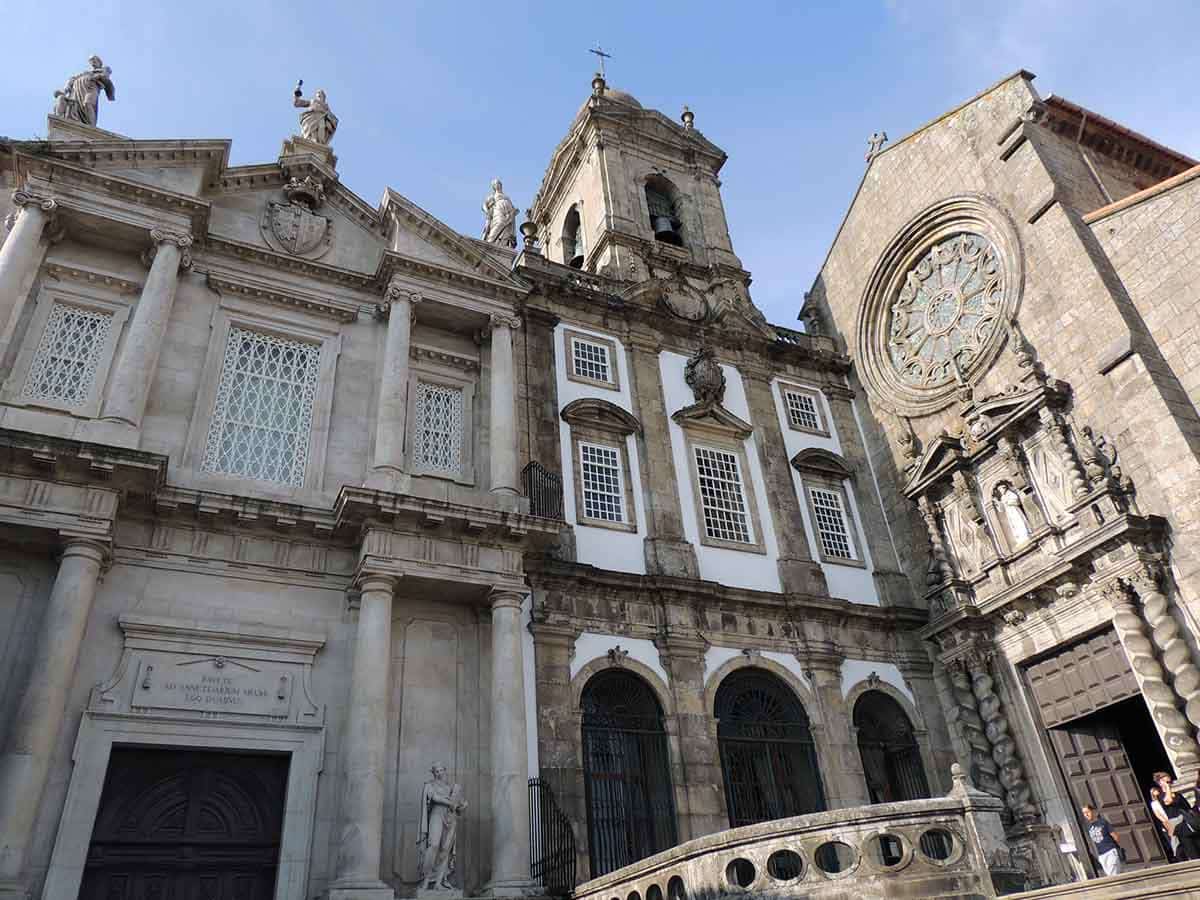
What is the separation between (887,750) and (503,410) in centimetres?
1012

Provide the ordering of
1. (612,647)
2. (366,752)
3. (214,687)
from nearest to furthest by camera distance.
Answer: (366,752) → (214,687) → (612,647)

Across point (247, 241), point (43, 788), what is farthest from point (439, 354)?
point (43, 788)

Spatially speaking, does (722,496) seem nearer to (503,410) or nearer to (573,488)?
(573,488)

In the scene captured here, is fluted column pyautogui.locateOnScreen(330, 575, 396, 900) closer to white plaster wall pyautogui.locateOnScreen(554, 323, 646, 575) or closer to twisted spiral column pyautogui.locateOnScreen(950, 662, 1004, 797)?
white plaster wall pyautogui.locateOnScreen(554, 323, 646, 575)

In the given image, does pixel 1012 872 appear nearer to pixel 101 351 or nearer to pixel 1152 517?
pixel 1152 517

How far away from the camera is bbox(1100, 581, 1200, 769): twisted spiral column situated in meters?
13.4

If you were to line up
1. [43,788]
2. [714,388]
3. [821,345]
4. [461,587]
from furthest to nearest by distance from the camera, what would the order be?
[821,345], [714,388], [461,587], [43,788]

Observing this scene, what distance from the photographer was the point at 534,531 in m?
14.5

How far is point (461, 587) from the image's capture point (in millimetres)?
13977

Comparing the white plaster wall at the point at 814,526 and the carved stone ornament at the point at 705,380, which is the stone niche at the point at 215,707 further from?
the white plaster wall at the point at 814,526

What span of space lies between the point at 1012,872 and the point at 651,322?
47.0ft

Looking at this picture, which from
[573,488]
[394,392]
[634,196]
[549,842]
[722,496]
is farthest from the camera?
[634,196]

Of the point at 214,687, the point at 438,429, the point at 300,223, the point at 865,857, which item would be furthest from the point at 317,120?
the point at 865,857

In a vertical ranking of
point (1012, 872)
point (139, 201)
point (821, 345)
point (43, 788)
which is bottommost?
point (1012, 872)
